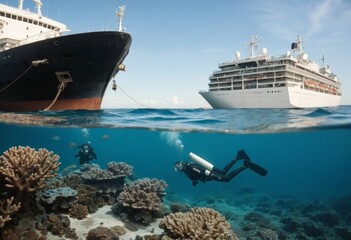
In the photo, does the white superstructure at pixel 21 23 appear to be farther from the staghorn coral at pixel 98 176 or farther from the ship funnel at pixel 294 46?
the ship funnel at pixel 294 46

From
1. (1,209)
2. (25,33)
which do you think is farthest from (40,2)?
(1,209)

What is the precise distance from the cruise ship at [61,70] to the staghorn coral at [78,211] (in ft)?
28.8

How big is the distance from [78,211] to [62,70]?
10.3 metres

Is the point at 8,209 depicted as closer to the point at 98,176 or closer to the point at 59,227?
the point at 59,227

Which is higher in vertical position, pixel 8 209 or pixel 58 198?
pixel 8 209

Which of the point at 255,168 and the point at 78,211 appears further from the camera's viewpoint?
the point at 255,168

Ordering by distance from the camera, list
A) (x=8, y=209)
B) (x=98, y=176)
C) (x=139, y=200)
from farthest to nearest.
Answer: (x=98, y=176)
(x=139, y=200)
(x=8, y=209)

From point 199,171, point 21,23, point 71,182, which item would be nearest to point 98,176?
point 71,182

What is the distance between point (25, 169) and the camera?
6.15 meters

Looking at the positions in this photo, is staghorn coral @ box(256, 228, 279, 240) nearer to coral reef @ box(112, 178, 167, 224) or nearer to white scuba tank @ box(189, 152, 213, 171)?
white scuba tank @ box(189, 152, 213, 171)

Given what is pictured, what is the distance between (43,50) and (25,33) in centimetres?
997

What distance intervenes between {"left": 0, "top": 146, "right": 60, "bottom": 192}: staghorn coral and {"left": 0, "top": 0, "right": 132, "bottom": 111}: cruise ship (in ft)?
29.5

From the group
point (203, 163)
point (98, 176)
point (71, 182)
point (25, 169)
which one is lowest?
point (71, 182)

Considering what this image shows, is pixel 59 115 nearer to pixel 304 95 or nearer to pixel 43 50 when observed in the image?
pixel 43 50
